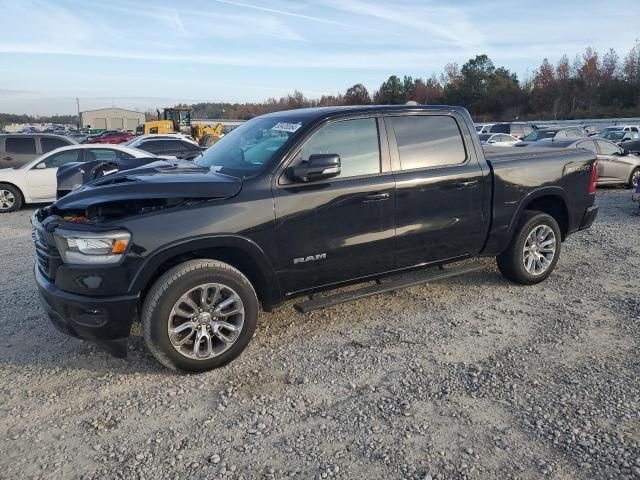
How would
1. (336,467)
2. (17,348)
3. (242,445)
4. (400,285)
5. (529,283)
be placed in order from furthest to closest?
(529,283), (400,285), (17,348), (242,445), (336,467)

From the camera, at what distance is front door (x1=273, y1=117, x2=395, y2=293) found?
384cm

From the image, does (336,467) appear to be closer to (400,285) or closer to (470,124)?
(400,285)

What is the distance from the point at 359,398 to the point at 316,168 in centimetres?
166

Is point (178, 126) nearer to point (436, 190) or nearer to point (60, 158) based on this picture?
point (60, 158)

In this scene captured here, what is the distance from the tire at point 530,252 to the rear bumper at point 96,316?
3778 mm

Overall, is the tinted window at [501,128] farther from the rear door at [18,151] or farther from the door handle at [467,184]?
the door handle at [467,184]

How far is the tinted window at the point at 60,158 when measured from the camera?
11.2 m

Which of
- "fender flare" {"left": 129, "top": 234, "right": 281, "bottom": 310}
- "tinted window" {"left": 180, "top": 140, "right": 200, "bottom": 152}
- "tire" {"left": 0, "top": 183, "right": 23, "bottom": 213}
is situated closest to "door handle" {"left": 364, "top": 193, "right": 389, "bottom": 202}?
"fender flare" {"left": 129, "top": 234, "right": 281, "bottom": 310}

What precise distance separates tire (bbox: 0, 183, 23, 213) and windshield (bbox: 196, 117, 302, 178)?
27.5 feet

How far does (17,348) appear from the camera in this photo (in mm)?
4133

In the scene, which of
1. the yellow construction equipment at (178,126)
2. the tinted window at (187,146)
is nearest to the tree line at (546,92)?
the yellow construction equipment at (178,126)

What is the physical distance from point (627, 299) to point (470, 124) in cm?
235

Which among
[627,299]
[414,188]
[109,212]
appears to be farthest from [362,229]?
[627,299]

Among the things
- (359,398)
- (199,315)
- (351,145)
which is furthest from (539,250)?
(199,315)
